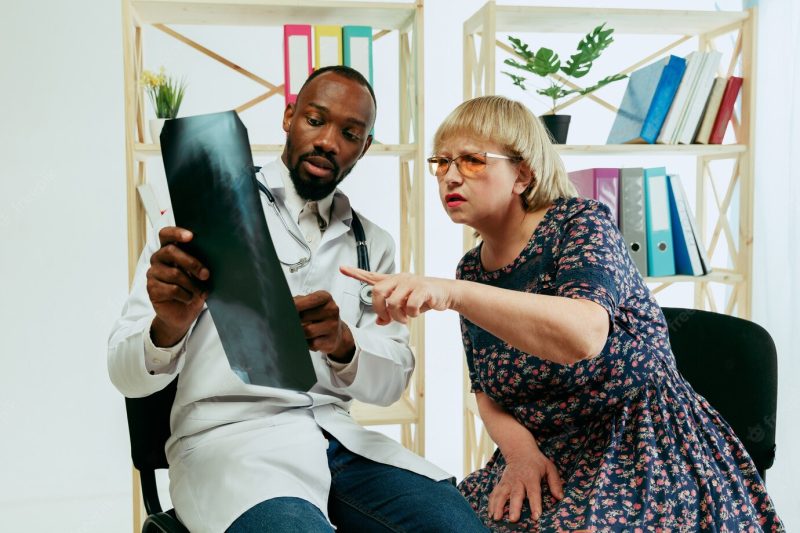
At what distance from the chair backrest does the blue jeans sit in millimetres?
297

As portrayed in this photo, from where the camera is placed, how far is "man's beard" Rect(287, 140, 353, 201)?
1404 mm

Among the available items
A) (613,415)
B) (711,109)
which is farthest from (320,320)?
(711,109)

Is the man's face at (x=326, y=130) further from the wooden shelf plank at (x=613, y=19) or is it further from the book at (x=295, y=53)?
the wooden shelf plank at (x=613, y=19)

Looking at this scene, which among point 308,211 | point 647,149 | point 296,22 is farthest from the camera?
point 647,149

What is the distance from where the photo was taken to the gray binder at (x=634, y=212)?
8.07ft

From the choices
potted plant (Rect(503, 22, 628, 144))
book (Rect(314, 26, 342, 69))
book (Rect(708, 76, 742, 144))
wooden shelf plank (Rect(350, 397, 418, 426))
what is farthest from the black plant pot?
wooden shelf plank (Rect(350, 397, 418, 426))

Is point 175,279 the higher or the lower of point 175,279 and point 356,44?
the lower

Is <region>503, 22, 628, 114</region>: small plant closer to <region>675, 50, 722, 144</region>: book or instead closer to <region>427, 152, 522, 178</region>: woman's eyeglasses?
<region>675, 50, 722, 144</region>: book

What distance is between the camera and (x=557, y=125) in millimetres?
2400

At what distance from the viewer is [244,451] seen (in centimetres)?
126

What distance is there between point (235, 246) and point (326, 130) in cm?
45

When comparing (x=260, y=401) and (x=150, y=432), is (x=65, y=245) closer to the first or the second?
(x=150, y=432)

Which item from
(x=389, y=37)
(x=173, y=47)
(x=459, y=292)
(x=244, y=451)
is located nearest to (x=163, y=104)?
(x=173, y=47)

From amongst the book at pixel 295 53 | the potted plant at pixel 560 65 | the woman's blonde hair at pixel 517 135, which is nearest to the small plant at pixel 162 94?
the book at pixel 295 53
